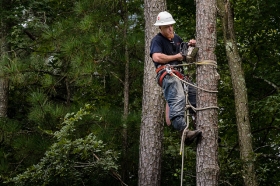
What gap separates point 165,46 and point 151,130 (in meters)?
2.49

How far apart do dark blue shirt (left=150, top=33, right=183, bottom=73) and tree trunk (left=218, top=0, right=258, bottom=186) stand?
89.3 inches

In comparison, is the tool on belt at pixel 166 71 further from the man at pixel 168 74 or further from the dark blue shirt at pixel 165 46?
the dark blue shirt at pixel 165 46

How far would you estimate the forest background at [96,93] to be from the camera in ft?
28.6

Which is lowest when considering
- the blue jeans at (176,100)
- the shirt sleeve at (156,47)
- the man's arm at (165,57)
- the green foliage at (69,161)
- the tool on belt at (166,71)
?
the green foliage at (69,161)

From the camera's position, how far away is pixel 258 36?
11492 mm

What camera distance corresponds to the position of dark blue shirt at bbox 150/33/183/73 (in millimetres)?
6449

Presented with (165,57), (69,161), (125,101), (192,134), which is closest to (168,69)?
(165,57)

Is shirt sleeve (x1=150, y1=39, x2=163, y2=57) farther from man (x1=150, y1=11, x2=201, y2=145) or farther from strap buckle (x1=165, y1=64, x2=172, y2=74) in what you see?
strap buckle (x1=165, y1=64, x2=172, y2=74)

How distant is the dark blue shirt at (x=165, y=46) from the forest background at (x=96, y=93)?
88.2 inches

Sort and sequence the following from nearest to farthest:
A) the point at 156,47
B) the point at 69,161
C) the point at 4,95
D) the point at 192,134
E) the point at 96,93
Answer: the point at 192,134
the point at 156,47
the point at 69,161
the point at 4,95
the point at 96,93

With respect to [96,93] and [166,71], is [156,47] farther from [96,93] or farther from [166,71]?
[96,93]

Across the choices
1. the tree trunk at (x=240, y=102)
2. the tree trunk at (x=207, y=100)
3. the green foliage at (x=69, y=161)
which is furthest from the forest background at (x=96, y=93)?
the tree trunk at (x=207, y=100)

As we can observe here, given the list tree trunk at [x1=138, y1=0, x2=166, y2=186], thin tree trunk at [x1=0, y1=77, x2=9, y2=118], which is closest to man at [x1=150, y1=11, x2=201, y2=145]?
tree trunk at [x1=138, y1=0, x2=166, y2=186]

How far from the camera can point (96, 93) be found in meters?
12.7
